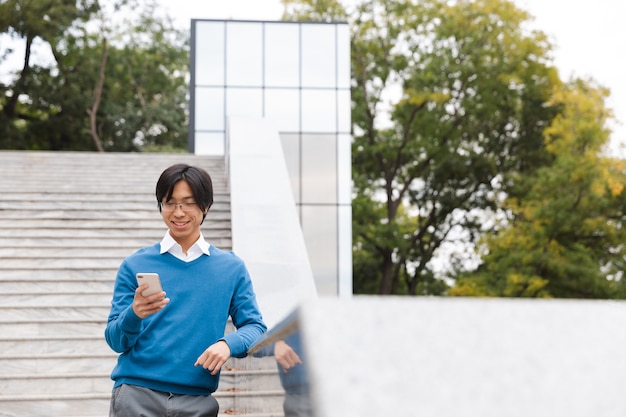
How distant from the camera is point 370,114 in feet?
95.6

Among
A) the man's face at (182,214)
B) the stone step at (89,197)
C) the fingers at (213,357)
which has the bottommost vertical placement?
the fingers at (213,357)

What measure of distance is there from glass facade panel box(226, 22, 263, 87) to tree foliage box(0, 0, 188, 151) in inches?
361

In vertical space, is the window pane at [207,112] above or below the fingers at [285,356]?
above

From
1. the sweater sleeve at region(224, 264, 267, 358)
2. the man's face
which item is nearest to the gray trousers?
the sweater sleeve at region(224, 264, 267, 358)

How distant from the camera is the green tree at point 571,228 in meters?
23.9

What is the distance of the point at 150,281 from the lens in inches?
96.7

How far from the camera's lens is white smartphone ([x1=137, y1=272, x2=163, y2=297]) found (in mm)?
2439

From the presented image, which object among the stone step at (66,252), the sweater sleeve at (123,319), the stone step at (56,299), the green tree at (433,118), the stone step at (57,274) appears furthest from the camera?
the green tree at (433,118)

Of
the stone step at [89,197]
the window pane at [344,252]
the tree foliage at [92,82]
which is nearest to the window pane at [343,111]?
the window pane at [344,252]

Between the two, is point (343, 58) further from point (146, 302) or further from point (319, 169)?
point (146, 302)

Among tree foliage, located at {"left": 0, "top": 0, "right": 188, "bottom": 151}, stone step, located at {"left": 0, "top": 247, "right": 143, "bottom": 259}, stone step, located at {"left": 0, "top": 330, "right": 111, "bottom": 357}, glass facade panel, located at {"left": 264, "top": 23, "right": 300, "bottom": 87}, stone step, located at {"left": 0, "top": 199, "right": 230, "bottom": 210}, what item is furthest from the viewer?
tree foliage, located at {"left": 0, "top": 0, "right": 188, "bottom": 151}

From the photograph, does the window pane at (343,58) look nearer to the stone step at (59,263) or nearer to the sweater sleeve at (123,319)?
the stone step at (59,263)

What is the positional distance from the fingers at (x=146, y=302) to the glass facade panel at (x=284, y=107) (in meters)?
19.3

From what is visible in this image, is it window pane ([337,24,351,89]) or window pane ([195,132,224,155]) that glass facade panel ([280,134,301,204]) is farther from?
window pane ([337,24,351,89])
